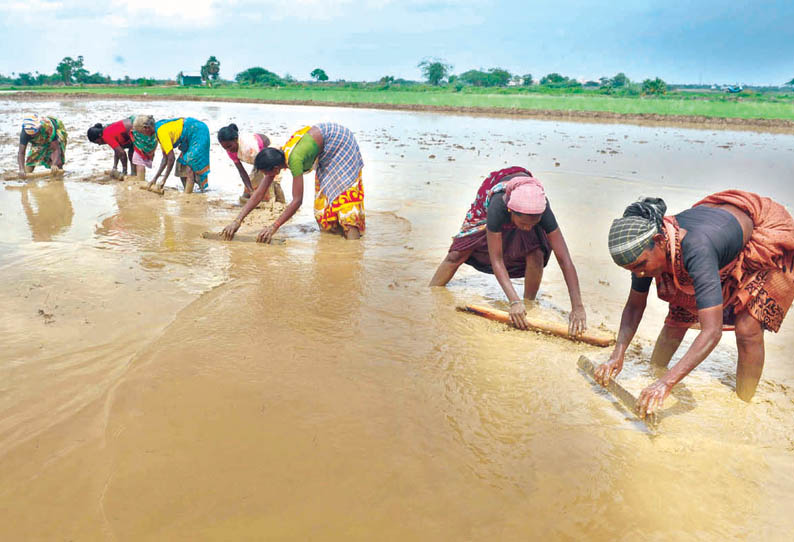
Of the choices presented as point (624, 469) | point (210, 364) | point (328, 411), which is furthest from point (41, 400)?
point (624, 469)

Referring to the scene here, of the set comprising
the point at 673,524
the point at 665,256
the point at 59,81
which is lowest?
the point at 673,524

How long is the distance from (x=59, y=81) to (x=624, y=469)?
3441 inches

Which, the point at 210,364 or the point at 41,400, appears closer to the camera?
the point at 41,400

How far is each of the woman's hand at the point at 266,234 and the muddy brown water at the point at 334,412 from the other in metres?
0.08

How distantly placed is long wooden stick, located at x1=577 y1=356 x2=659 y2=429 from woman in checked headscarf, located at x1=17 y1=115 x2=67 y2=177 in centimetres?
870

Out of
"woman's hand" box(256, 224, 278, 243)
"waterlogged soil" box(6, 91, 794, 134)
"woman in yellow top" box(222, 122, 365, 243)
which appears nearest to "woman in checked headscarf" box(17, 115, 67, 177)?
"woman in yellow top" box(222, 122, 365, 243)

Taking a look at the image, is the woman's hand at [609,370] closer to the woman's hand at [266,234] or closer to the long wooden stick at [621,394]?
the long wooden stick at [621,394]

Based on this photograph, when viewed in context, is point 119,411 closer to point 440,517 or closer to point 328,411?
point 328,411

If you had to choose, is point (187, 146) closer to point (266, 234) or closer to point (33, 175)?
point (33, 175)

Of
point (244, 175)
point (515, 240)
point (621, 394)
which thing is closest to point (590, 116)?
point (244, 175)

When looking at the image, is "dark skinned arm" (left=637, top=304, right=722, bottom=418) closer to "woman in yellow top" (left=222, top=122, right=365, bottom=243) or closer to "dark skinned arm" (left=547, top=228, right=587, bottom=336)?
"dark skinned arm" (left=547, top=228, right=587, bottom=336)

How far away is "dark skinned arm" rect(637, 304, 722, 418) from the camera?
7.40ft

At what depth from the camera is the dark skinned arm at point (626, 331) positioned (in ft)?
9.00

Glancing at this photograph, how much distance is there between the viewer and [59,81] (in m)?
73.3
